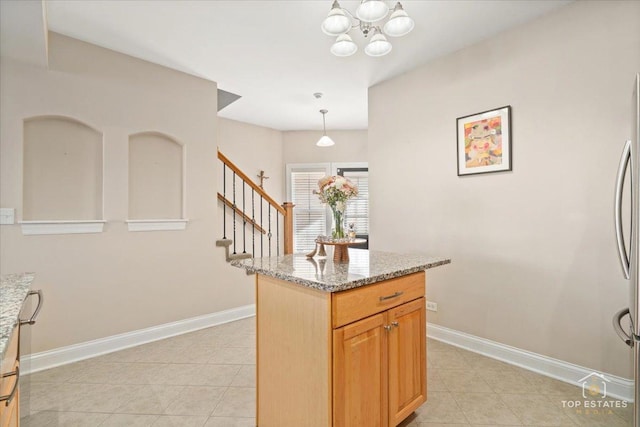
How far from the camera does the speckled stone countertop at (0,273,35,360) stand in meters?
0.83

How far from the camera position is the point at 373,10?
192 cm

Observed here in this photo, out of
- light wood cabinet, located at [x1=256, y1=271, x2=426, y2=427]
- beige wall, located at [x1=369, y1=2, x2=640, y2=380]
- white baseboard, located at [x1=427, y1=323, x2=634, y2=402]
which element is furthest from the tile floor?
beige wall, located at [x1=369, y1=2, x2=640, y2=380]

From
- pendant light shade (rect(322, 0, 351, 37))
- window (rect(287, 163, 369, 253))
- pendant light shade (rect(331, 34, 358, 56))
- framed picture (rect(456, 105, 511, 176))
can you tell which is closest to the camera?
pendant light shade (rect(322, 0, 351, 37))

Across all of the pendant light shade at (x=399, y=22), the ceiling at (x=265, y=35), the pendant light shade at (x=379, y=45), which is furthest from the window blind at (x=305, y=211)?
the pendant light shade at (x=399, y=22)

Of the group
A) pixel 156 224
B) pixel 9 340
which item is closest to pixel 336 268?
pixel 9 340

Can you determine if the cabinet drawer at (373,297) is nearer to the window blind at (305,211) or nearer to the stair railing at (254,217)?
the stair railing at (254,217)

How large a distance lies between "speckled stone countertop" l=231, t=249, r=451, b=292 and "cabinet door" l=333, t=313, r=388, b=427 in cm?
21

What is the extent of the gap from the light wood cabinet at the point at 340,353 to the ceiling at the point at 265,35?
194cm

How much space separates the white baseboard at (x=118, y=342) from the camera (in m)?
2.54

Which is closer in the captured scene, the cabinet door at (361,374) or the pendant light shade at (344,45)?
the cabinet door at (361,374)

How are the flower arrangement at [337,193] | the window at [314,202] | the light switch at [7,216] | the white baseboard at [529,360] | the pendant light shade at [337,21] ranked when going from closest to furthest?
1. the flower arrangement at [337,193]
2. the pendant light shade at [337,21]
3. the white baseboard at [529,360]
4. the light switch at [7,216]
5. the window at [314,202]

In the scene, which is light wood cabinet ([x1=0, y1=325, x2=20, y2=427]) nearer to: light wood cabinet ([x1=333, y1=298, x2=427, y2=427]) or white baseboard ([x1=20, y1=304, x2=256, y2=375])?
light wood cabinet ([x1=333, y1=298, x2=427, y2=427])

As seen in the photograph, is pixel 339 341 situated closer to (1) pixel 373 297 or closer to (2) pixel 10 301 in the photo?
(1) pixel 373 297

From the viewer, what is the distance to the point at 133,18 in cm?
246
